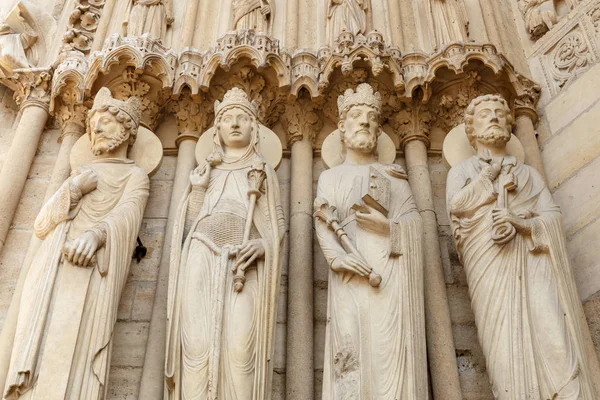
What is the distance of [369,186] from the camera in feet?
16.0

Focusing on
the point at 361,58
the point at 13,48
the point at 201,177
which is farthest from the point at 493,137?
the point at 13,48

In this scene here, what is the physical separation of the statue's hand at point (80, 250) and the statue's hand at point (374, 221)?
5.56 ft

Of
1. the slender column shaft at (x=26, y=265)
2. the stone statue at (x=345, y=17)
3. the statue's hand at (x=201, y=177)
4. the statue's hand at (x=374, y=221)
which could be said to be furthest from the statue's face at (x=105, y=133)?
the stone statue at (x=345, y=17)

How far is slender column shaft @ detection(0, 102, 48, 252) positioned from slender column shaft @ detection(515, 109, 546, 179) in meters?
3.97

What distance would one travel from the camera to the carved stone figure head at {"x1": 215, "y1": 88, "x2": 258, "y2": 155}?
535cm

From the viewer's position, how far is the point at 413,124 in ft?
19.9

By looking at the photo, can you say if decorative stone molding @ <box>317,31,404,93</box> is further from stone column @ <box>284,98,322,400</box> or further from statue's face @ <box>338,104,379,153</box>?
statue's face @ <box>338,104,379,153</box>

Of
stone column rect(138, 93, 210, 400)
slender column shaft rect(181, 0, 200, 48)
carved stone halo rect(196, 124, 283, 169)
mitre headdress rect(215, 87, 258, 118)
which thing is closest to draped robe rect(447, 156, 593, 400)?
carved stone halo rect(196, 124, 283, 169)

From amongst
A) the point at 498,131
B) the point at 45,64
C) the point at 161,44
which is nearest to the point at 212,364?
the point at 498,131

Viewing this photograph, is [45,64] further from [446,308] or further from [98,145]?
[446,308]

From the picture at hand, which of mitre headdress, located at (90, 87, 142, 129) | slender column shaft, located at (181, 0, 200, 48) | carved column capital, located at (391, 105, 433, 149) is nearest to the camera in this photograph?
mitre headdress, located at (90, 87, 142, 129)

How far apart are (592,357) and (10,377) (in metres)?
3.44

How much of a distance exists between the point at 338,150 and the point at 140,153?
1560mm

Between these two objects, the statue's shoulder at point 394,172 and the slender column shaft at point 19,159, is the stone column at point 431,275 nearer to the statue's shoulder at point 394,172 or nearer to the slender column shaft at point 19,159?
the statue's shoulder at point 394,172
